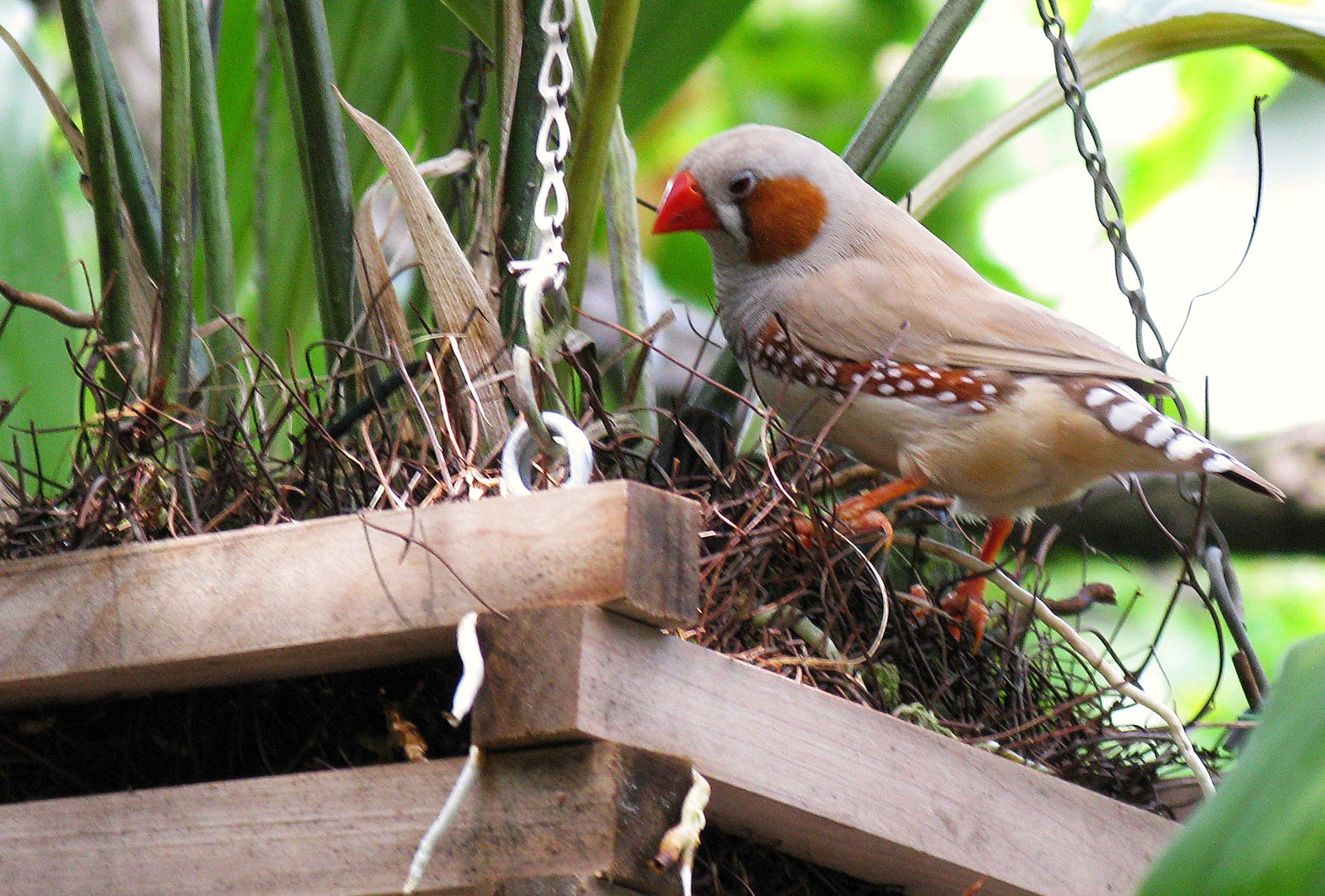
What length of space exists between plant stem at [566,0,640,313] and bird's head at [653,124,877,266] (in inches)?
8.7

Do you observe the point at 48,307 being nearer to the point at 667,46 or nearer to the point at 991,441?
the point at 667,46

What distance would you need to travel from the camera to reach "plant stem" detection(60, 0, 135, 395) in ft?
3.90

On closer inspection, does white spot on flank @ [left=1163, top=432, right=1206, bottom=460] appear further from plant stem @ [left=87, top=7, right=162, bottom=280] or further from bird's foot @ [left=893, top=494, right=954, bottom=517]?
plant stem @ [left=87, top=7, right=162, bottom=280]

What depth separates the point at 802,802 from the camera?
90cm

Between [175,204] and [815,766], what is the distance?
27.3 inches

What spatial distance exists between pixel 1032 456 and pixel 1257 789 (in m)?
0.82

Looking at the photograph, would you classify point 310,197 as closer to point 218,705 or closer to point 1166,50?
point 218,705

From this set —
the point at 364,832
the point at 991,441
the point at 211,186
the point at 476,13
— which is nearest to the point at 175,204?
the point at 211,186

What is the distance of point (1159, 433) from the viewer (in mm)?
1282

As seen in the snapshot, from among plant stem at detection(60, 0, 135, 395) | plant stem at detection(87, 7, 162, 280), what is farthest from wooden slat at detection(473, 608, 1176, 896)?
plant stem at detection(87, 7, 162, 280)

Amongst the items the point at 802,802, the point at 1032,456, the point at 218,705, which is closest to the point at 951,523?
the point at 1032,456

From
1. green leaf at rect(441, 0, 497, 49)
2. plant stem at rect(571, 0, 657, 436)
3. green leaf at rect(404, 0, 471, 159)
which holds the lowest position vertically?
plant stem at rect(571, 0, 657, 436)

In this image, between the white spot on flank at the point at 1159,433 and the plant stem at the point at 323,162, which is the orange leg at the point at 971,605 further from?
the plant stem at the point at 323,162

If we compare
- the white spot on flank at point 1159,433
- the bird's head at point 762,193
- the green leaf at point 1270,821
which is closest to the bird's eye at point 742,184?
the bird's head at point 762,193
